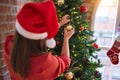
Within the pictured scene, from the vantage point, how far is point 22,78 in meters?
1.20

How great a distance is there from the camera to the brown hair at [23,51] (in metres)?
1.13

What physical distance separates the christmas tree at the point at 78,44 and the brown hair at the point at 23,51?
85 centimetres

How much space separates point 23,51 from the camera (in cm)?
112

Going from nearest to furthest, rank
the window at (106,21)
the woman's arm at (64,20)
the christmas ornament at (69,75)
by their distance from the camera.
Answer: the woman's arm at (64,20) < the christmas ornament at (69,75) < the window at (106,21)

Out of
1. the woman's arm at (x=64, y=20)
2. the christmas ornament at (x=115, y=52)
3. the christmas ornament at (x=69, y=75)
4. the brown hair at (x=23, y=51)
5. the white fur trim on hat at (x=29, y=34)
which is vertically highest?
the woman's arm at (x=64, y=20)

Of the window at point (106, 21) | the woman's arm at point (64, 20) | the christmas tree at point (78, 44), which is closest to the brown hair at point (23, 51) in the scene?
the woman's arm at point (64, 20)

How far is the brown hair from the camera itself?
1126 mm

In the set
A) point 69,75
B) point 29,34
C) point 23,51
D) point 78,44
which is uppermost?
point 29,34

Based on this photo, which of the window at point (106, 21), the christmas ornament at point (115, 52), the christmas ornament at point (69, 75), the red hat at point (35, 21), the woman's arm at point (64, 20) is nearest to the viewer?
the red hat at point (35, 21)

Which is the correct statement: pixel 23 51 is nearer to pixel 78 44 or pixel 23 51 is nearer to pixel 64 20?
pixel 64 20

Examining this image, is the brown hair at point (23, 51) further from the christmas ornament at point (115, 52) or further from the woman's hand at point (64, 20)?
the christmas ornament at point (115, 52)

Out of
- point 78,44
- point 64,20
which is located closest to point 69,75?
point 78,44

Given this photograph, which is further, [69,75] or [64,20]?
[69,75]

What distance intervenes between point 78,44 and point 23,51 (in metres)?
1.08
